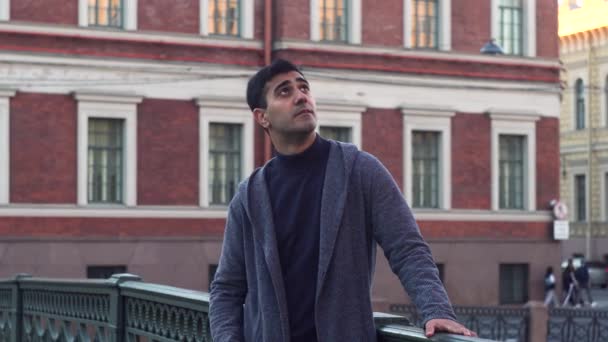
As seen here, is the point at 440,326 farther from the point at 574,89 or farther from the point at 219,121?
the point at 574,89

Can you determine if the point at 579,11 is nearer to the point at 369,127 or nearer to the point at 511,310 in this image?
the point at 369,127

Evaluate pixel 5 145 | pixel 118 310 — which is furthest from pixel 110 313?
pixel 5 145

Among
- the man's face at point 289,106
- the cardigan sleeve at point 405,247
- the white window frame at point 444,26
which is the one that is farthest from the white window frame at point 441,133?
the cardigan sleeve at point 405,247

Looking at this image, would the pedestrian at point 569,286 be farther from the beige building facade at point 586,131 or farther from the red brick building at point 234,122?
the beige building facade at point 586,131

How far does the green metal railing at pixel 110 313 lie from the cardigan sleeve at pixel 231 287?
25.8 inches

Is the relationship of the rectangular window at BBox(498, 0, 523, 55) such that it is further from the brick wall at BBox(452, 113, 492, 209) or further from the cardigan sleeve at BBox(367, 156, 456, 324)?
the cardigan sleeve at BBox(367, 156, 456, 324)

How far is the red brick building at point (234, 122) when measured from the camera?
3148cm

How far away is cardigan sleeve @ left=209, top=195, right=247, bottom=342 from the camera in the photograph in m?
5.70

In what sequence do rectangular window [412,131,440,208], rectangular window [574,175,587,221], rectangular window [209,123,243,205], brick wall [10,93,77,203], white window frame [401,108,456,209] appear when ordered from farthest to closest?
rectangular window [574,175,587,221]
rectangular window [412,131,440,208]
white window frame [401,108,456,209]
rectangular window [209,123,243,205]
brick wall [10,93,77,203]

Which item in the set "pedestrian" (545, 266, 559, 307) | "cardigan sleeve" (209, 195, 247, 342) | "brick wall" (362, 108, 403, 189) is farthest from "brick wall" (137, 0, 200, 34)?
"cardigan sleeve" (209, 195, 247, 342)

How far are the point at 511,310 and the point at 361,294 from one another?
20.8 metres

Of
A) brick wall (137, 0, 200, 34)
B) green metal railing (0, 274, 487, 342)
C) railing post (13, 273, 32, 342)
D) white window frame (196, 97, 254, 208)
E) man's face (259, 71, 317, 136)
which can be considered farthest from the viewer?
white window frame (196, 97, 254, 208)

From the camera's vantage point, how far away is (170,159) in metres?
33.2

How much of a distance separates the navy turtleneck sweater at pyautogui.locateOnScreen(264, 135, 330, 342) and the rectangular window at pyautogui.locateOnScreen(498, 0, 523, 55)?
33079 millimetres
